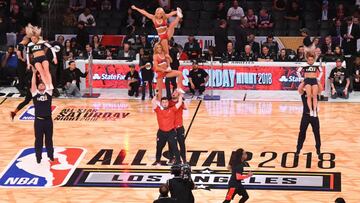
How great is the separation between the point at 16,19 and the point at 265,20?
7.92 metres

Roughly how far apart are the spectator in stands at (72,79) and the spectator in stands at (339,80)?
22.1 ft

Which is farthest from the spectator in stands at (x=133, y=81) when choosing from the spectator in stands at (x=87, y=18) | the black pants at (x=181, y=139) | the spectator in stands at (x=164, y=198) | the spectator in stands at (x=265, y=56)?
the spectator in stands at (x=164, y=198)

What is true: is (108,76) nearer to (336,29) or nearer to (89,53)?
(89,53)

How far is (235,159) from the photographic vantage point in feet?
50.3

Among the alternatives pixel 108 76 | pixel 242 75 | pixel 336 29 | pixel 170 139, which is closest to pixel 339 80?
pixel 242 75

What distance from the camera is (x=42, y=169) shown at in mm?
18234

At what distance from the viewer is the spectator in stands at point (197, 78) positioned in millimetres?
24375

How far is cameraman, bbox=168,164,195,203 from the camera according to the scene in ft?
44.8

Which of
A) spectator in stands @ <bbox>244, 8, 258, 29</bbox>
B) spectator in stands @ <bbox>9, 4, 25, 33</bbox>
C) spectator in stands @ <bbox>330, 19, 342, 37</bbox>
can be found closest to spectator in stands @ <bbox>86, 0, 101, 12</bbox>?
spectator in stands @ <bbox>9, 4, 25, 33</bbox>

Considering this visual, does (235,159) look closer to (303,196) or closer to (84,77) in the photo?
(303,196)

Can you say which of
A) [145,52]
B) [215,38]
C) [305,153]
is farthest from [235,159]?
[215,38]

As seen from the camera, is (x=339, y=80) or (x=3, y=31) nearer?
(x=339, y=80)

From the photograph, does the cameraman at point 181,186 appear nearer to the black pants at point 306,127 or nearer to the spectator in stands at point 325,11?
the black pants at point 306,127

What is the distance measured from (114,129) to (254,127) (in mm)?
3320
